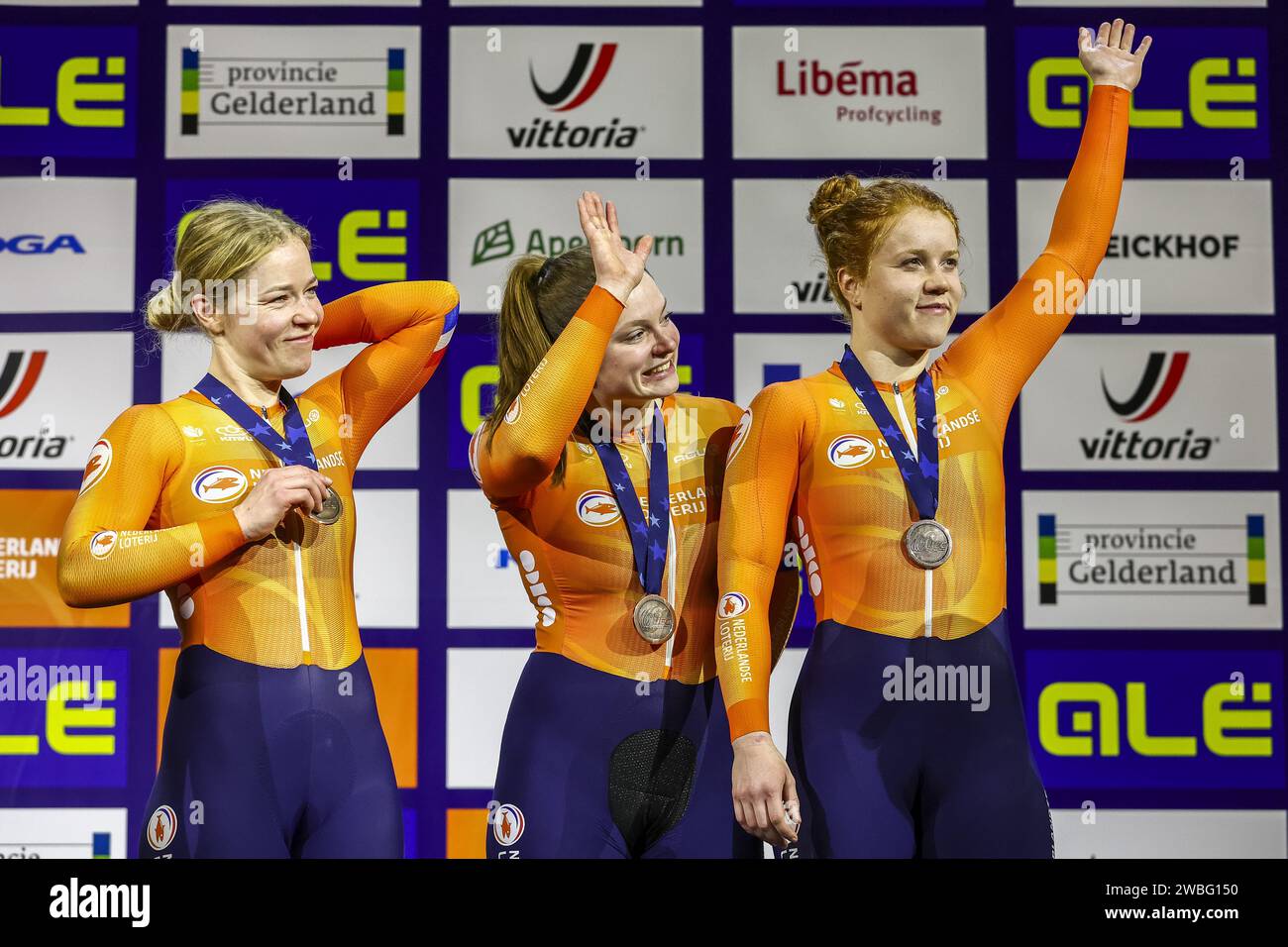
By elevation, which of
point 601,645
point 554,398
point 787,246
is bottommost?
point 601,645

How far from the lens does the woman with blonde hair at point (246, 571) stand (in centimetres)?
238

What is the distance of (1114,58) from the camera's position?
2621 mm

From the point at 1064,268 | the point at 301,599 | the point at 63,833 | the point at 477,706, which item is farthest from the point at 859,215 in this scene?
the point at 63,833

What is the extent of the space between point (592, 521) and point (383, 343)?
0.60m

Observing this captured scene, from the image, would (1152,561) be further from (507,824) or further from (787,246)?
(507,824)

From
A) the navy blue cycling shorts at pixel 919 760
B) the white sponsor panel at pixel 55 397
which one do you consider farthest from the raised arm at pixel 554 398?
the white sponsor panel at pixel 55 397

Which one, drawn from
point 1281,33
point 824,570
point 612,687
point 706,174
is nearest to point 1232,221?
point 1281,33

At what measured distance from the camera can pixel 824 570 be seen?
2.47 metres

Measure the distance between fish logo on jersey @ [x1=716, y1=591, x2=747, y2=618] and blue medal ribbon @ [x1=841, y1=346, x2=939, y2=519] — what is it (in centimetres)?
36

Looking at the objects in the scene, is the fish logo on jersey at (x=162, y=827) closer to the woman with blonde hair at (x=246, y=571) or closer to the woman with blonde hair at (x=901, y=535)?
the woman with blonde hair at (x=246, y=571)

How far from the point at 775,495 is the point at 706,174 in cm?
135

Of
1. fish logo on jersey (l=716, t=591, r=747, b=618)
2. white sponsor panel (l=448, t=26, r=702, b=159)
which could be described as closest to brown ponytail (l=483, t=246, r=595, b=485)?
fish logo on jersey (l=716, t=591, r=747, b=618)

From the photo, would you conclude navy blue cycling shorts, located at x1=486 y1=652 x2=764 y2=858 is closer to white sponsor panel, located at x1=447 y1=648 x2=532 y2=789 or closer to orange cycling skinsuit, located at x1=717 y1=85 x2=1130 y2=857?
orange cycling skinsuit, located at x1=717 y1=85 x2=1130 y2=857
